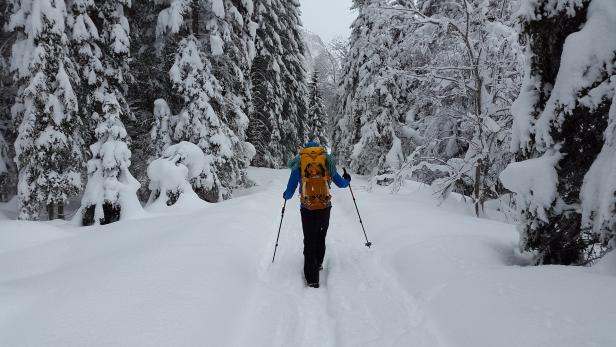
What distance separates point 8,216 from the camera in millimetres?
12086

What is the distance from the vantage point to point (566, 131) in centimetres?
407

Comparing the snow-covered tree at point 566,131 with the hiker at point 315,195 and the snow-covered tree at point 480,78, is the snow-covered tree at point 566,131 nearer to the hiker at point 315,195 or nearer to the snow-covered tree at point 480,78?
the hiker at point 315,195

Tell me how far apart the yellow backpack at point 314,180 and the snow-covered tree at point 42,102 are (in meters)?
9.03

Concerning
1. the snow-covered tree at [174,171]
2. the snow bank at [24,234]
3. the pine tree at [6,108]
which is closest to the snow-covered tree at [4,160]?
the pine tree at [6,108]

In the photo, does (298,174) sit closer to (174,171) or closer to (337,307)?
(337,307)

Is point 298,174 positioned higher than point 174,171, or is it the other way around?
point 298,174

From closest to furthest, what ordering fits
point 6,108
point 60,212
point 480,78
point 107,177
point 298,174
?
point 298,174 < point 480,78 < point 107,177 < point 60,212 < point 6,108

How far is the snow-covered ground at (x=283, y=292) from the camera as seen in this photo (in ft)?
10.1

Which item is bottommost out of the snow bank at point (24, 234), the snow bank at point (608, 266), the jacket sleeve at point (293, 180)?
the snow bank at point (24, 234)

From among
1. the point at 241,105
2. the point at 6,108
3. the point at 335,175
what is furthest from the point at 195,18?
the point at 335,175

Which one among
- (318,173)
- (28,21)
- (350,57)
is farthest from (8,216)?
(350,57)

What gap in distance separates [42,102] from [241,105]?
319 inches

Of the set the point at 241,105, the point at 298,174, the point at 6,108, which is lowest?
the point at 298,174

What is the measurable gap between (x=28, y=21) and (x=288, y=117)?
21321 millimetres
